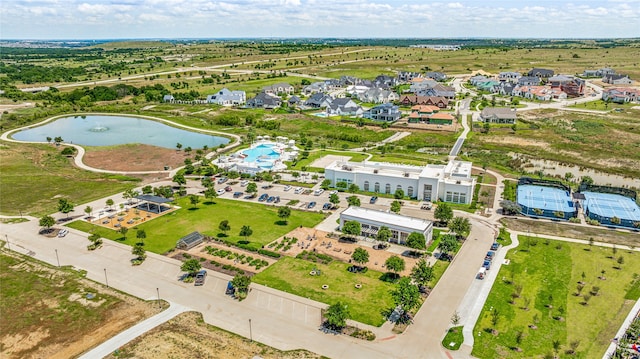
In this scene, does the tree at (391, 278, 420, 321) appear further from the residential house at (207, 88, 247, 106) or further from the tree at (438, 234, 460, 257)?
the residential house at (207, 88, 247, 106)

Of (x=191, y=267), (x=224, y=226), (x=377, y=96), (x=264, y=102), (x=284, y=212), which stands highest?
(x=377, y=96)

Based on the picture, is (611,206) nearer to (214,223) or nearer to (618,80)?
(214,223)

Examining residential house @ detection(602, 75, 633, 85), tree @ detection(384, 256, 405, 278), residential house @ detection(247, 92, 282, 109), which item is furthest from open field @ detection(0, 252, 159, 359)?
residential house @ detection(602, 75, 633, 85)

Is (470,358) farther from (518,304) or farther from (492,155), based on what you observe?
(492,155)

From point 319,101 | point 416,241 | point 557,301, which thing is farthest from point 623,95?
point 416,241

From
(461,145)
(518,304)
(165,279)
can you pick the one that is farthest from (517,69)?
(165,279)

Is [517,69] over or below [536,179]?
over

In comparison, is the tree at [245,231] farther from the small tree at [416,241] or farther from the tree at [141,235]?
the small tree at [416,241]
